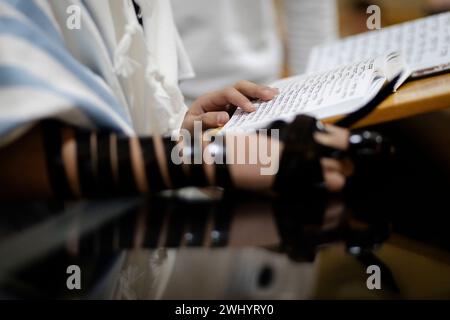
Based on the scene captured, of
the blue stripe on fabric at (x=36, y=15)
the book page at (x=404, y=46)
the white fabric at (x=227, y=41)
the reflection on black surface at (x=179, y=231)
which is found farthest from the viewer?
the white fabric at (x=227, y=41)

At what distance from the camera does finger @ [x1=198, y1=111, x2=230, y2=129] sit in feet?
1.89

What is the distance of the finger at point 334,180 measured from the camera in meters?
0.47

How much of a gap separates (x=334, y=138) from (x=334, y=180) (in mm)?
37

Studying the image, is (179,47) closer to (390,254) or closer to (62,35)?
(62,35)

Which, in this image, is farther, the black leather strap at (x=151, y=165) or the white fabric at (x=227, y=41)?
the white fabric at (x=227, y=41)

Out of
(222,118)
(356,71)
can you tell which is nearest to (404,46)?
(356,71)

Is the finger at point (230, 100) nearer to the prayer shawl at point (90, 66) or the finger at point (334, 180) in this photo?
the prayer shawl at point (90, 66)

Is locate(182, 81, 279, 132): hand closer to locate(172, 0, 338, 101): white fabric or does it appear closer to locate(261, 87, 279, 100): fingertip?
locate(261, 87, 279, 100): fingertip

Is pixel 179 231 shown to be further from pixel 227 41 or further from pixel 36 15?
pixel 227 41

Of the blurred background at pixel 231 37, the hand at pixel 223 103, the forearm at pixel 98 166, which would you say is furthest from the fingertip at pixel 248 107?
the blurred background at pixel 231 37

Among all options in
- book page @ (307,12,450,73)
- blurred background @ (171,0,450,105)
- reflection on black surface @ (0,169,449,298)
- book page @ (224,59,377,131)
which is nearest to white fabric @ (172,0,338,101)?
blurred background @ (171,0,450,105)

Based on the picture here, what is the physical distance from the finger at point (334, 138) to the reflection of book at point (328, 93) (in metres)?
0.03

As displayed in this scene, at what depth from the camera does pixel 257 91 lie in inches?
23.3

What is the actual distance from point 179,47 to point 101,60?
177mm
